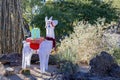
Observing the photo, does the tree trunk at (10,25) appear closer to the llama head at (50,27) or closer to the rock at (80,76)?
the llama head at (50,27)

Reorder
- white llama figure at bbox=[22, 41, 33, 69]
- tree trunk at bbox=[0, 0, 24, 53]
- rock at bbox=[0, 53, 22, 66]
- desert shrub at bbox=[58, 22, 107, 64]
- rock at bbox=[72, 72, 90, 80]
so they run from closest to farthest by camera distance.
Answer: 1. rock at bbox=[72, 72, 90, 80]
2. white llama figure at bbox=[22, 41, 33, 69]
3. rock at bbox=[0, 53, 22, 66]
4. desert shrub at bbox=[58, 22, 107, 64]
5. tree trunk at bbox=[0, 0, 24, 53]

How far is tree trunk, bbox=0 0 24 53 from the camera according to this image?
33.4 ft

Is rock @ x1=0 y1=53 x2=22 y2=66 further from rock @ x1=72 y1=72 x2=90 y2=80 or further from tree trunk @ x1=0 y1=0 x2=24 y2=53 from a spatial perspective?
rock @ x1=72 y1=72 x2=90 y2=80

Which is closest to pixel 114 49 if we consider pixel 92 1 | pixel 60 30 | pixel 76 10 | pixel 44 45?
pixel 44 45

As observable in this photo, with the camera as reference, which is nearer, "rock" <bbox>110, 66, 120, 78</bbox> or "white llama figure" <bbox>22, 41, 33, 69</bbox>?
"rock" <bbox>110, 66, 120, 78</bbox>

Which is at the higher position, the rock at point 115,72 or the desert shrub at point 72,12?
the desert shrub at point 72,12

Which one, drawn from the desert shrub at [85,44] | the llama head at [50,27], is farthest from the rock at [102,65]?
the desert shrub at [85,44]

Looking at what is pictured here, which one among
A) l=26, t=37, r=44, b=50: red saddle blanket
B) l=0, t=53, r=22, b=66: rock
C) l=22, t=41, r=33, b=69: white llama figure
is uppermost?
l=26, t=37, r=44, b=50: red saddle blanket

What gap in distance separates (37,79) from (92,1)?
41.1ft

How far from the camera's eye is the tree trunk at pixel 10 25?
10172mm

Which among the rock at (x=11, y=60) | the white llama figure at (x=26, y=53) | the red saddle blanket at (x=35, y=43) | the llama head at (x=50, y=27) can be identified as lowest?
the rock at (x=11, y=60)

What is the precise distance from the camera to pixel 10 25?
10.2 metres

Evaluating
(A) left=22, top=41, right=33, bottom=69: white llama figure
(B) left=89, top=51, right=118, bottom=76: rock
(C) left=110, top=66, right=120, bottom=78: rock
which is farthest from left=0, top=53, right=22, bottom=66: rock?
(C) left=110, top=66, right=120, bottom=78: rock

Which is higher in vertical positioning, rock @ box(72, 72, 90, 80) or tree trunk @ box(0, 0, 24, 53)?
tree trunk @ box(0, 0, 24, 53)
